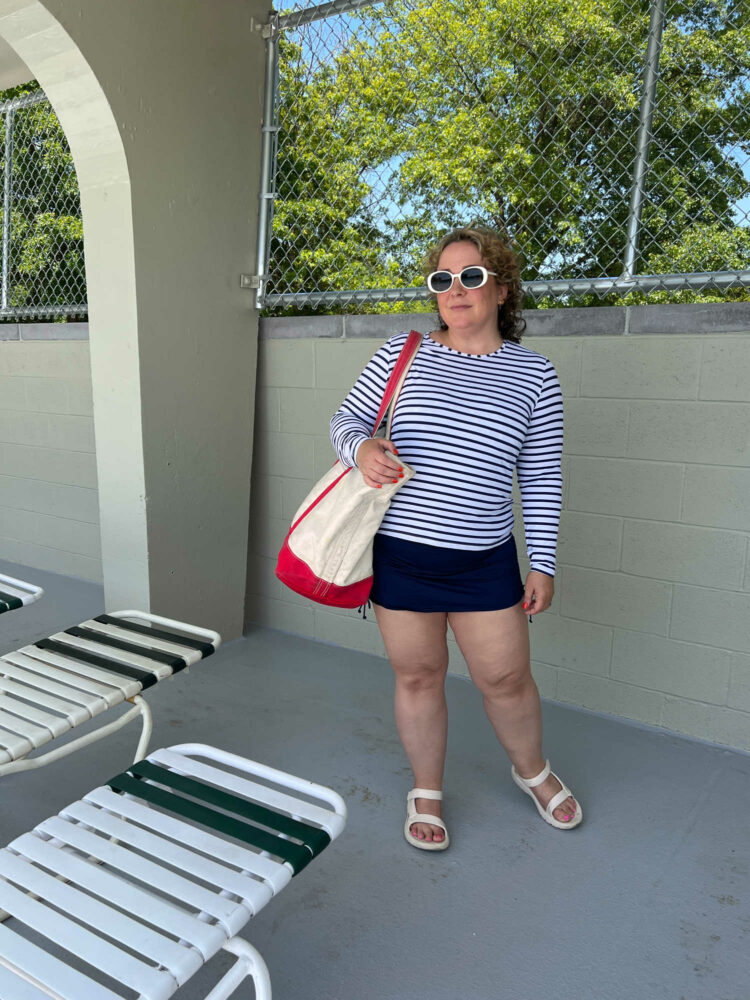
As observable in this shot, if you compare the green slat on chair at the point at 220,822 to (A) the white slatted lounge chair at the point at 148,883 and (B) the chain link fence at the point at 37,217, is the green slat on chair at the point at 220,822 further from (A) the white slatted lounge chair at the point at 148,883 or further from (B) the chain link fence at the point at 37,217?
(B) the chain link fence at the point at 37,217

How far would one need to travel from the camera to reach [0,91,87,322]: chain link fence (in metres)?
4.80

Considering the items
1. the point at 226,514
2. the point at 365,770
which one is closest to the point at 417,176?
the point at 226,514

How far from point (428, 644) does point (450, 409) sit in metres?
0.64

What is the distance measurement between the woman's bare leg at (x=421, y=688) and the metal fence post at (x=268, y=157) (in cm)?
195

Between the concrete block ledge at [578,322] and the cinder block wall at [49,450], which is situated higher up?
the concrete block ledge at [578,322]

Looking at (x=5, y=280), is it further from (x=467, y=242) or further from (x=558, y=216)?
(x=467, y=242)

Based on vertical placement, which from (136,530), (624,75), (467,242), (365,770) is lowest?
(365,770)

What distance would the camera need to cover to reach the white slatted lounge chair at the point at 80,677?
1784mm

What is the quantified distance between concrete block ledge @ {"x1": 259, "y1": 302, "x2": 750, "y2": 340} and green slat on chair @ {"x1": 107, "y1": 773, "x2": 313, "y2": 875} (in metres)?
2.02

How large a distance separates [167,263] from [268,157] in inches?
29.2

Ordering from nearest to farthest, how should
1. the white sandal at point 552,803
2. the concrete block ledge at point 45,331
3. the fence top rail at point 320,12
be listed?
the white sandal at point 552,803
the fence top rail at point 320,12
the concrete block ledge at point 45,331

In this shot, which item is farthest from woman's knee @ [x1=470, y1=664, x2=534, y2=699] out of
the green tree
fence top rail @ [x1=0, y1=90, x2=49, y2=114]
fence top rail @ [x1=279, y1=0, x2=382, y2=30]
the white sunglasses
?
fence top rail @ [x1=0, y1=90, x2=49, y2=114]

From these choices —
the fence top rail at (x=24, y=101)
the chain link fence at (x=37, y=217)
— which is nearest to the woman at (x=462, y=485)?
the chain link fence at (x=37, y=217)

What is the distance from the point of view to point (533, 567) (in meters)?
2.20
